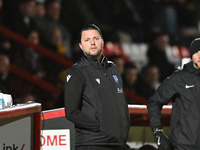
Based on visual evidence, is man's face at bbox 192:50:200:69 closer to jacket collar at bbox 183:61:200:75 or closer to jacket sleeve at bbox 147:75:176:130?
jacket collar at bbox 183:61:200:75

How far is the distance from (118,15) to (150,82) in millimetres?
1223

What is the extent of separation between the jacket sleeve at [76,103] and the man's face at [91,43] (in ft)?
0.45

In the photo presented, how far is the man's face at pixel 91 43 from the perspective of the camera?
1951mm

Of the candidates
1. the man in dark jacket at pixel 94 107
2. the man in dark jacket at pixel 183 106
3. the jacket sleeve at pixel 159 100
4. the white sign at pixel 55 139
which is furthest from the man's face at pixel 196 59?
the white sign at pixel 55 139

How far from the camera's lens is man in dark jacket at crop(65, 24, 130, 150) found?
185 cm

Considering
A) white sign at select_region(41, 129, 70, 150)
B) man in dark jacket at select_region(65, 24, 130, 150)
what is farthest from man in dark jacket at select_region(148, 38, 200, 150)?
white sign at select_region(41, 129, 70, 150)

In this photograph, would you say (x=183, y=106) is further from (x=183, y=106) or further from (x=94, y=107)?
(x=94, y=107)

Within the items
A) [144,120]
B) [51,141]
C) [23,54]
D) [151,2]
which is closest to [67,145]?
[51,141]

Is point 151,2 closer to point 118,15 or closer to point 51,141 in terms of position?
point 118,15

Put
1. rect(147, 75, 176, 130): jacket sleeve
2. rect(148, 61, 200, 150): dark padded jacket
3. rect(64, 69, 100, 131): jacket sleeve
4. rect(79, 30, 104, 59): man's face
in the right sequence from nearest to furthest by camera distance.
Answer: rect(64, 69, 100, 131): jacket sleeve
rect(79, 30, 104, 59): man's face
rect(148, 61, 200, 150): dark padded jacket
rect(147, 75, 176, 130): jacket sleeve

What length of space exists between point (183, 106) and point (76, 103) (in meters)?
0.66

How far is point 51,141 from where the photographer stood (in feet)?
9.09

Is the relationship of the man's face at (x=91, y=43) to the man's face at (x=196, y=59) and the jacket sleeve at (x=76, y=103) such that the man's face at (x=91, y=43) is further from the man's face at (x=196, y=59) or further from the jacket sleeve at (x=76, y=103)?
the man's face at (x=196, y=59)

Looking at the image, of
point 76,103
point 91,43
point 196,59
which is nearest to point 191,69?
point 196,59
